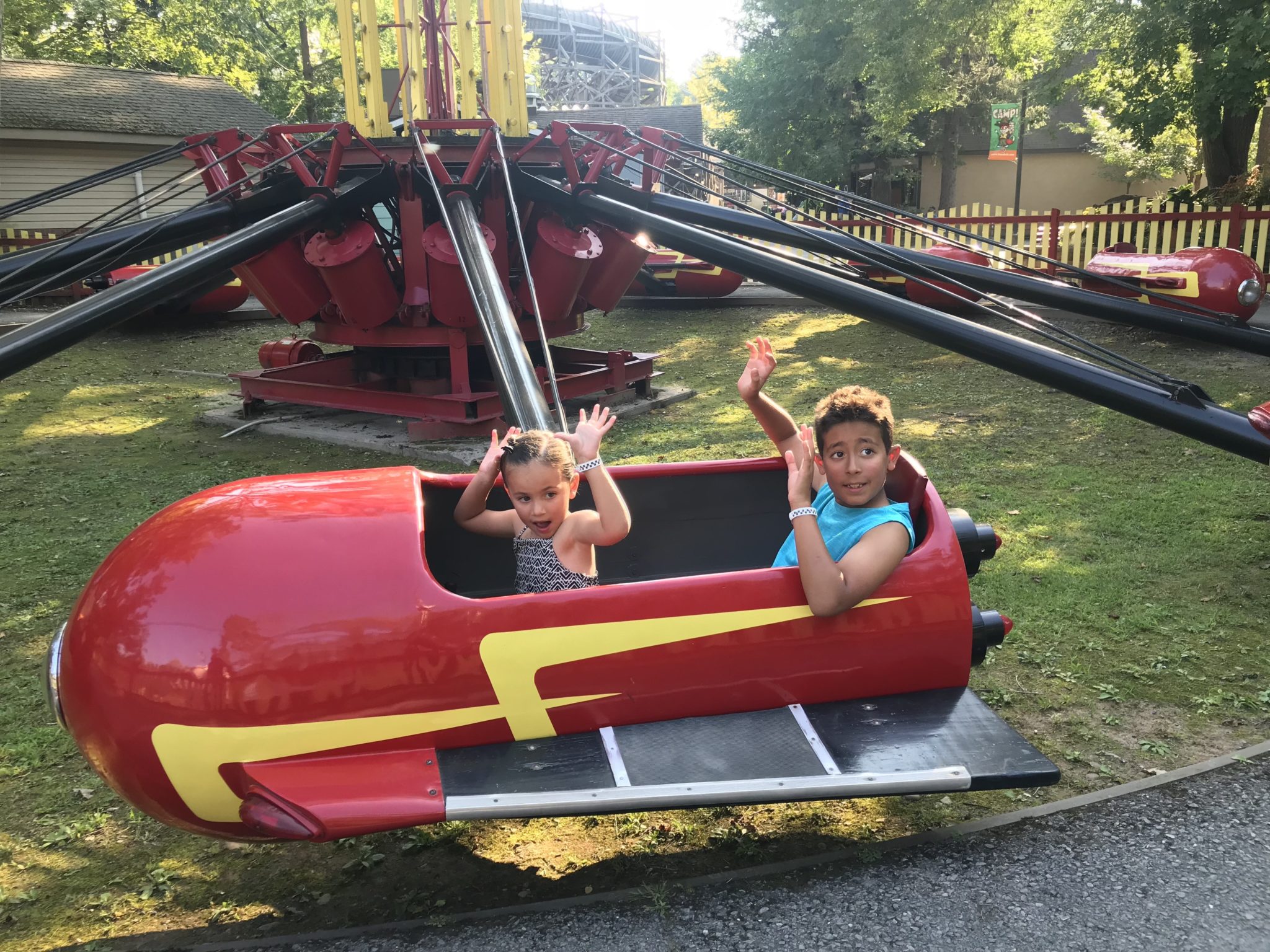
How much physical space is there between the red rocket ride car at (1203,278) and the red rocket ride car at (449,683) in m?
8.21

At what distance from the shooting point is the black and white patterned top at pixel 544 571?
2.75 m

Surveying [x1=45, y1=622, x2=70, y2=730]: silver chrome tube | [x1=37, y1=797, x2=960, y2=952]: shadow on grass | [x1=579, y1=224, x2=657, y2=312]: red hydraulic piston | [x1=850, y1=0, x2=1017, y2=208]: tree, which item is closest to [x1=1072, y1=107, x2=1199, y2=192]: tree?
[x1=850, y1=0, x2=1017, y2=208]: tree

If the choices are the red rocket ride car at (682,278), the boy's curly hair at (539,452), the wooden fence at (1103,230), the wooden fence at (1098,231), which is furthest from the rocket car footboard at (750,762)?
the red rocket ride car at (682,278)

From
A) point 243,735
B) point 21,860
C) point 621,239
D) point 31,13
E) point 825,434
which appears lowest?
point 21,860

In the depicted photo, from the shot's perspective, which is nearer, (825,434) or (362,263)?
(825,434)

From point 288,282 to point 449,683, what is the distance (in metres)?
5.67

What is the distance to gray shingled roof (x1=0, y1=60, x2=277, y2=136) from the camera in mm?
20703

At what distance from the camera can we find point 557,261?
7355 mm

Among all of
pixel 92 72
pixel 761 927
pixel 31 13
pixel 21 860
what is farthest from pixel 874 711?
pixel 31 13

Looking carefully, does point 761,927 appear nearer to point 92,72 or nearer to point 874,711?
point 874,711

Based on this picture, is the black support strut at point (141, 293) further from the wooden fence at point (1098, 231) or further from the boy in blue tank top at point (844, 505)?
the wooden fence at point (1098, 231)

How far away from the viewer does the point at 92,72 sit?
2312 cm

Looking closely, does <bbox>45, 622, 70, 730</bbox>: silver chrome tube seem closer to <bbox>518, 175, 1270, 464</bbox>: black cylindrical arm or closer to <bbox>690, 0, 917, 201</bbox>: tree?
<bbox>518, 175, 1270, 464</bbox>: black cylindrical arm

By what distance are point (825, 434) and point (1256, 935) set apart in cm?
160
